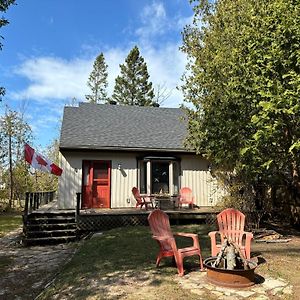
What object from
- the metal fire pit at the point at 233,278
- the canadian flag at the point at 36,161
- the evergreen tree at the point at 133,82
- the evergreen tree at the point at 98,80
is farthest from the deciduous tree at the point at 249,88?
the evergreen tree at the point at 98,80

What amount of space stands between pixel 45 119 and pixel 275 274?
2937 cm

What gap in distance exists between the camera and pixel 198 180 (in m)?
12.8

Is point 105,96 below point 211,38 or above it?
above

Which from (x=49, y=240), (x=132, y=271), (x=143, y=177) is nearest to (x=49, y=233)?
(x=49, y=240)

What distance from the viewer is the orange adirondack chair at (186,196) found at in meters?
12.2

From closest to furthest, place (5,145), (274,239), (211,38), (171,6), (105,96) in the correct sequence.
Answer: (274,239)
(211,38)
(171,6)
(5,145)
(105,96)

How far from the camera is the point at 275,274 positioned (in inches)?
189

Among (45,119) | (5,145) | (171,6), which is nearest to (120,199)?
(171,6)

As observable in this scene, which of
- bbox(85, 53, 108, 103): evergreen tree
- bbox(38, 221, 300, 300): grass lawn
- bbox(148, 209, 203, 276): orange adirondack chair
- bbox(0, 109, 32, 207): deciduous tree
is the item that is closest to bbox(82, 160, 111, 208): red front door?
bbox(38, 221, 300, 300): grass lawn

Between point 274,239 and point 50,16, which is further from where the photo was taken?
point 50,16

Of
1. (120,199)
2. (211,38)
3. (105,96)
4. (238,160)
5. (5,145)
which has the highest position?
(105,96)

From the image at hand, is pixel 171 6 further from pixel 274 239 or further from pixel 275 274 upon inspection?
pixel 275 274

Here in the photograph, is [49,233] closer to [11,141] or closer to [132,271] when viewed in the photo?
[132,271]

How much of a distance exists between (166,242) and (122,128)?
29.6 feet
